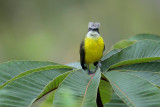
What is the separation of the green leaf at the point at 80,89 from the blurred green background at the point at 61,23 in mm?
5868

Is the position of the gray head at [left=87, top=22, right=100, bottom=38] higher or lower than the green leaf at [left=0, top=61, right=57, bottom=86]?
higher

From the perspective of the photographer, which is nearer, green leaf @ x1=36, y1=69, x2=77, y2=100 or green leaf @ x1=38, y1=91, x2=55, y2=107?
green leaf @ x1=36, y1=69, x2=77, y2=100

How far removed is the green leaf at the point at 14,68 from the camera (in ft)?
5.76

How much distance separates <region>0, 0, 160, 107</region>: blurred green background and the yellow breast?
4.78m

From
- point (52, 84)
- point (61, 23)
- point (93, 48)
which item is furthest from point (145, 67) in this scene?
point (61, 23)

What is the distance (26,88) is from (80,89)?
283 millimetres

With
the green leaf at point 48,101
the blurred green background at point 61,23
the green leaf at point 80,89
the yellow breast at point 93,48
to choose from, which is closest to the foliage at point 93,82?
the green leaf at point 80,89

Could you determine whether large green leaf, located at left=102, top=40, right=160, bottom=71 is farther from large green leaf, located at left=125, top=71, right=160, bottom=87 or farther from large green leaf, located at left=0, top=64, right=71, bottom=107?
large green leaf, located at left=0, top=64, right=71, bottom=107

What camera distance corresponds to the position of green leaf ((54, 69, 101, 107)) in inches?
53.8

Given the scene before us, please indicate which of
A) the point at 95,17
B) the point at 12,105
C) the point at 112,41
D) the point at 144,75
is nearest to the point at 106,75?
the point at 144,75

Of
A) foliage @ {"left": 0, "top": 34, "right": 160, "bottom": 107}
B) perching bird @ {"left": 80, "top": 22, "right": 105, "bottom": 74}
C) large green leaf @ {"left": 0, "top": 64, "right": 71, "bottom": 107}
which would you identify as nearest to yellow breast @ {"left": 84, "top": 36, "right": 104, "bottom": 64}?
perching bird @ {"left": 80, "top": 22, "right": 105, "bottom": 74}

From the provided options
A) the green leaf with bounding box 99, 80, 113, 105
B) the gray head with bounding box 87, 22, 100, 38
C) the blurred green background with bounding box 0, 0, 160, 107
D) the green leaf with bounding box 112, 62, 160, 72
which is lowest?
the blurred green background with bounding box 0, 0, 160, 107

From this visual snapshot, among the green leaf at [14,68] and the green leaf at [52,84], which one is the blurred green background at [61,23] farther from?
the green leaf at [52,84]

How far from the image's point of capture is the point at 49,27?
9.26 m
